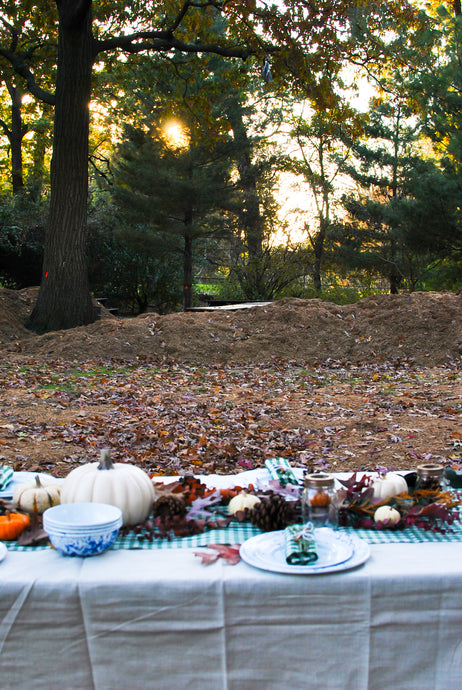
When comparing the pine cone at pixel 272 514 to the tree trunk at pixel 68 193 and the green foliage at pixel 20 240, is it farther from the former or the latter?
the green foliage at pixel 20 240

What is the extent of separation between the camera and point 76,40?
1235cm

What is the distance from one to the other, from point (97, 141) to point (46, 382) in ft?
96.5

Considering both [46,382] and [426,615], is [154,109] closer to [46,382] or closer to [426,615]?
[46,382]

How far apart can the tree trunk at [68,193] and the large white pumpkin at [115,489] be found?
1075 centimetres

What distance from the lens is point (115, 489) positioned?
5.72 feet

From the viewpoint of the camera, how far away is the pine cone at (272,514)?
1.75 m

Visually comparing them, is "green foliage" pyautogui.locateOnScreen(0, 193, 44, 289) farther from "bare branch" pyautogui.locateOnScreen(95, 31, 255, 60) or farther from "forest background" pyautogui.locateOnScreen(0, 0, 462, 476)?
"bare branch" pyautogui.locateOnScreen(95, 31, 255, 60)

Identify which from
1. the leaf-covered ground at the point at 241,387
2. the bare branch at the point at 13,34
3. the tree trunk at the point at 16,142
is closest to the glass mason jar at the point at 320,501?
the leaf-covered ground at the point at 241,387

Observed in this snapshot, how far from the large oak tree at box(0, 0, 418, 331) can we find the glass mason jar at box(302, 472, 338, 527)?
1105cm

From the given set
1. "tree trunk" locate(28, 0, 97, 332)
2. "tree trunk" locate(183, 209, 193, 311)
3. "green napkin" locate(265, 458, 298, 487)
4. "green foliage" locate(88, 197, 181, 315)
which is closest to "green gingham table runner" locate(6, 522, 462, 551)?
"green napkin" locate(265, 458, 298, 487)

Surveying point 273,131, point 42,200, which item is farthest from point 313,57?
point 42,200

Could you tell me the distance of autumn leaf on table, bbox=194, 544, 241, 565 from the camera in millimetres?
1493

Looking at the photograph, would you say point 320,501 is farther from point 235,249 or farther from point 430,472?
point 235,249

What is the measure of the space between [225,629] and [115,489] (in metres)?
0.51
